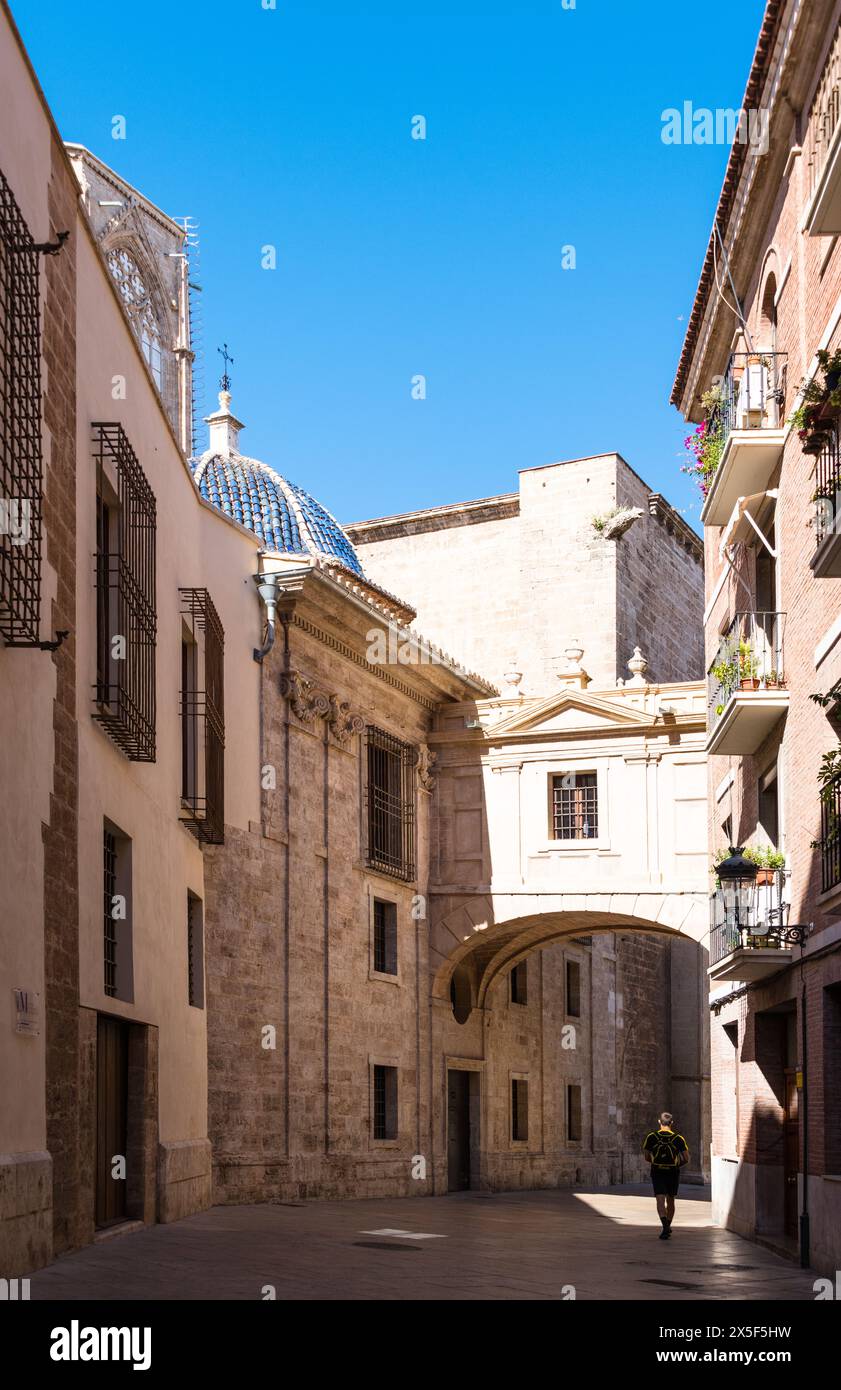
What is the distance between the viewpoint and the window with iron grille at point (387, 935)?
28859mm

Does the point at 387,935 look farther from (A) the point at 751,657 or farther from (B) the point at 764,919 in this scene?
(A) the point at 751,657

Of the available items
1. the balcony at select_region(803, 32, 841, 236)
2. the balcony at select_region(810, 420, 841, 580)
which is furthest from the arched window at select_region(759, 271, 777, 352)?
the balcony at select_region(810, 420, 841, 580)

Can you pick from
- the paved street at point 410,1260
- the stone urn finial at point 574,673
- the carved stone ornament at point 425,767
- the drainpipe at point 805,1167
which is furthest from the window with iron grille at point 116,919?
the stone urn finial at point 574,673

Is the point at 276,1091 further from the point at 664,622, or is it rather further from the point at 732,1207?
the point at 664,622

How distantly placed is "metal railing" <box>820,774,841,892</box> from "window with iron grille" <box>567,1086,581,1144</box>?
23.3m

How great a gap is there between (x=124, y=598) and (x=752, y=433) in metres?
6.49

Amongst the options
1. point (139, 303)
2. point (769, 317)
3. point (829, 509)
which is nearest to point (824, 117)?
point (829, 509)

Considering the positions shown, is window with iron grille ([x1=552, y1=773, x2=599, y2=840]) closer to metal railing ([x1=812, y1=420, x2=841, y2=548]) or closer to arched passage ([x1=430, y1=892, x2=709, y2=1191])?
arched passage ([x1=430, y1=892, x2=709, y2=1191])

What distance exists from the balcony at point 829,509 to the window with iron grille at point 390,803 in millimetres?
14511

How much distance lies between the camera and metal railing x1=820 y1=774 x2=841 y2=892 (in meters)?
12.9

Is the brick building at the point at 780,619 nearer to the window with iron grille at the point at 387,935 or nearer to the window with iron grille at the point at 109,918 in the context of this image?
the window with iron grille at the point at 109,918

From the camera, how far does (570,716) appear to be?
29828mm
